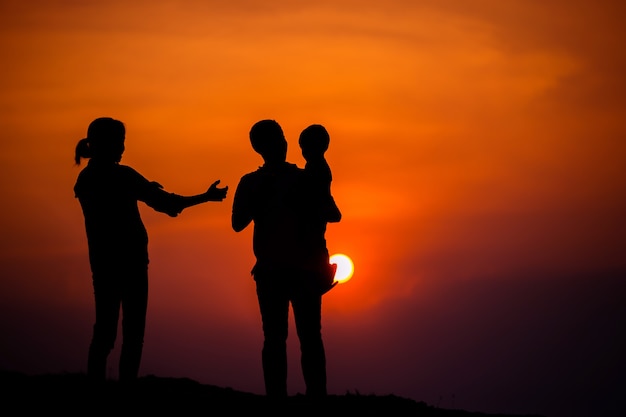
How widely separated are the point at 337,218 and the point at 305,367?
1.28 metres

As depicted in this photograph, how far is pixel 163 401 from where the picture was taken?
897 cm

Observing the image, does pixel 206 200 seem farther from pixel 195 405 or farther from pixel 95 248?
pixel 195 405

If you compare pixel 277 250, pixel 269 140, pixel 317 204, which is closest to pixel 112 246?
pixel 277 250

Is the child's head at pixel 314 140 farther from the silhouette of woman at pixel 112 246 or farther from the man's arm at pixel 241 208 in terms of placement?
the silhouette of woman at pixel 112 246

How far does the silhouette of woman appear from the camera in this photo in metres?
8.85

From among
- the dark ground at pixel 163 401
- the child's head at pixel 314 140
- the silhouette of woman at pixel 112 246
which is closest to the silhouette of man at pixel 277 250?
the child's head at pixel 314 140

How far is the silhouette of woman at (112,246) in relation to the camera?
8.85 m

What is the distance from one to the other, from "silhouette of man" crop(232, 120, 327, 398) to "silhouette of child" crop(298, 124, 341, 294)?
0.07 metres

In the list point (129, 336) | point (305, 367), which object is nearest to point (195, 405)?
point (129, 336)

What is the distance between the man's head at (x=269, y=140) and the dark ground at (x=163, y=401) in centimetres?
205

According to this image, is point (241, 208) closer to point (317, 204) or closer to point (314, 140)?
point (317, 204)

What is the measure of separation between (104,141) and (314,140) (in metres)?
2.14

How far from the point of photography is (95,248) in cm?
893

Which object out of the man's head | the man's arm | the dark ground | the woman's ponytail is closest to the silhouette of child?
the man's head
